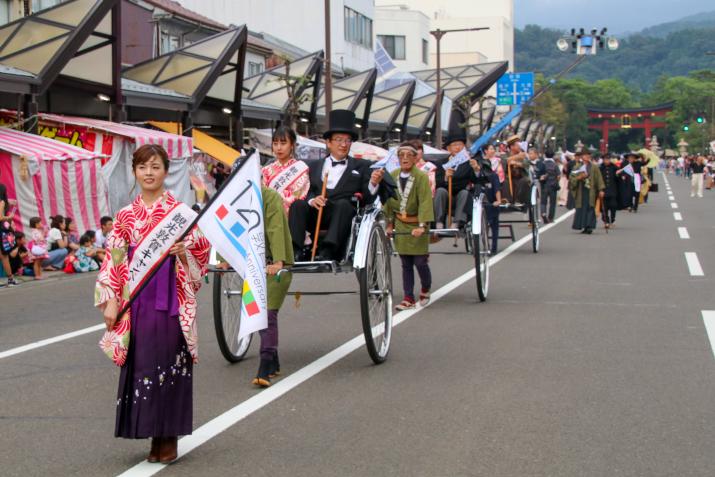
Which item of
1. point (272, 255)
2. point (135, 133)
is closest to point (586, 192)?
point (135, 133)

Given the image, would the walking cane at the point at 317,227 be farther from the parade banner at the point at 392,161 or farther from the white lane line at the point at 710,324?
the white lane line at the point at 710,324

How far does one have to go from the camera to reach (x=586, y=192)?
2275cm

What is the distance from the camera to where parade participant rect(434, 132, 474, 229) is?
1312 cm

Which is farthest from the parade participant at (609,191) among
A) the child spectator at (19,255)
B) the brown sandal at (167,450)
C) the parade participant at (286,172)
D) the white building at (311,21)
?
the white building at (311,21)

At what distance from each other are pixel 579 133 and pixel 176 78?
404 ft

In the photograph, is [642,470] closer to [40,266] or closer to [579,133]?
[40,266]

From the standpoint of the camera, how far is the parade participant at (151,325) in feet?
17.1

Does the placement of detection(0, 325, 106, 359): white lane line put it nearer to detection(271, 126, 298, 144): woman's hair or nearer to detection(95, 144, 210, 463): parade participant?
detection(271, 126, 298, 144): woman's hair

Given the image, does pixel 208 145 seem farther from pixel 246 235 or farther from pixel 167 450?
pixel 167 450

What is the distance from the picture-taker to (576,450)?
554 cm

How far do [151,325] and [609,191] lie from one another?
20882 millimetres

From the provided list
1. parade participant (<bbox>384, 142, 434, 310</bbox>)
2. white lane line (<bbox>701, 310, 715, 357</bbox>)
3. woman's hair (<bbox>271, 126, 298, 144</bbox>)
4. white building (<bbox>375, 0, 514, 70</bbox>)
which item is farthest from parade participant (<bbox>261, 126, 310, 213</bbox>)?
white building (<bbox>375, 0, 514, 70</bbox>)

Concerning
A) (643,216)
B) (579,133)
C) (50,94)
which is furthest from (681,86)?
(50,94)

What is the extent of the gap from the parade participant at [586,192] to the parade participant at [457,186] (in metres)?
9.69
